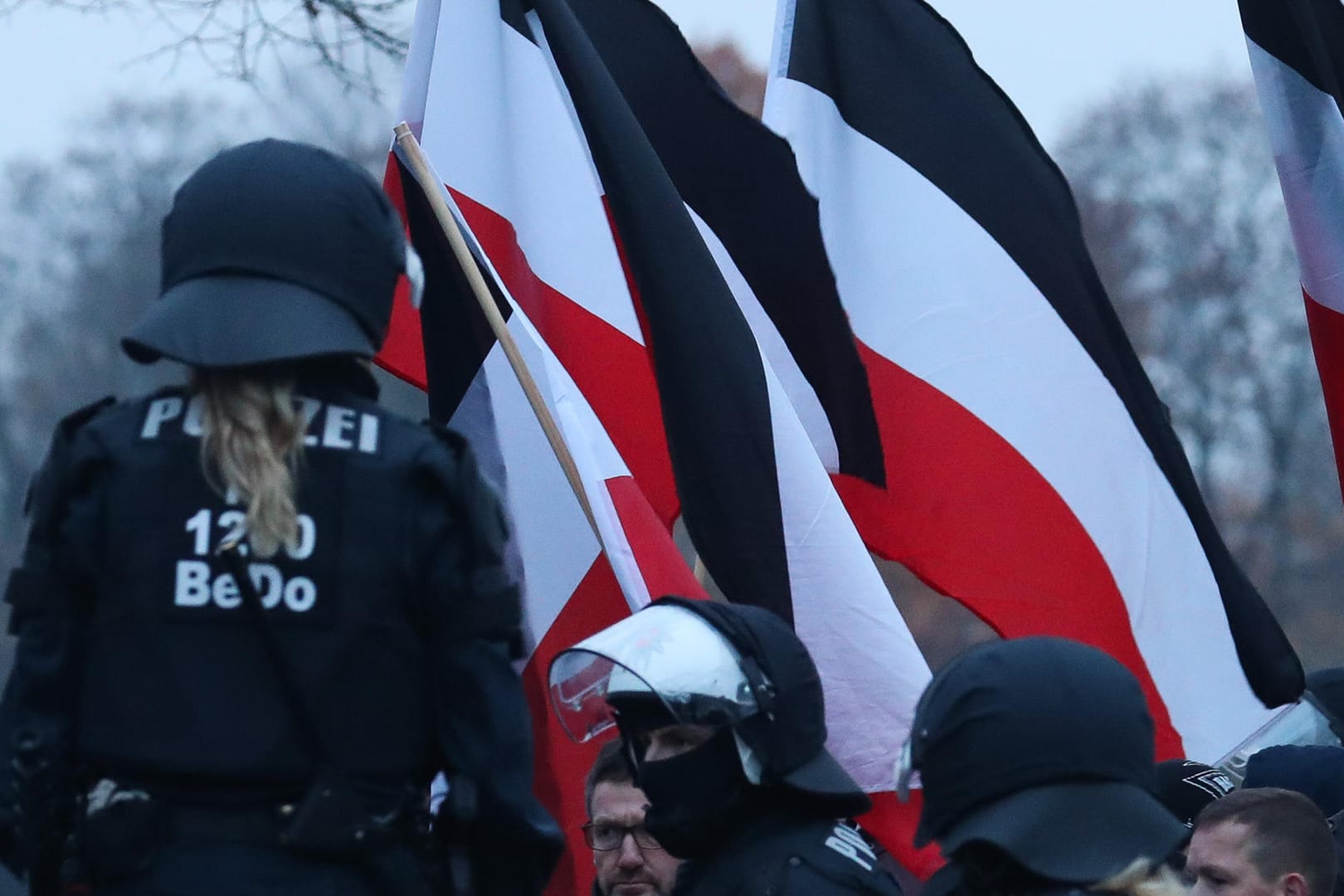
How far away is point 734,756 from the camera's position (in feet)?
11.3

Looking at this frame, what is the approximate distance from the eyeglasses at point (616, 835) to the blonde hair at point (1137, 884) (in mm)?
1886

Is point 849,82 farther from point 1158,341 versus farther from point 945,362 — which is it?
point 1158,341

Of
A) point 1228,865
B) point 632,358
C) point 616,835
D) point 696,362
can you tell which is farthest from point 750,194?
point 1228,865

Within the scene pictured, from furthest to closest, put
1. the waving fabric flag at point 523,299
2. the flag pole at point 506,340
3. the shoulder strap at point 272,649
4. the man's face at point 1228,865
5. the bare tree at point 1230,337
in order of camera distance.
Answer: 1. the bare tree at point 1230,337
2. the waving fabric flag at point 523,299
3. the flag pole at point 506,340
4. the man's face at point 1228,865
5. the shoulder strap at point 272,649

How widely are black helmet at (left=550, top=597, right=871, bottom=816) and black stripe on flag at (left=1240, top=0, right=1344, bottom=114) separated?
10.3 feet

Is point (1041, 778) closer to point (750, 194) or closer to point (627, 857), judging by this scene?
Result: point (627, 857)

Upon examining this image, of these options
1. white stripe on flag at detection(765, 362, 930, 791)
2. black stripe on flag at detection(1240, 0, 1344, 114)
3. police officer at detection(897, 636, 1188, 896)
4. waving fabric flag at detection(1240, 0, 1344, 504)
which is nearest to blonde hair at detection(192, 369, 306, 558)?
police officer at detection(897, 636, 1188, 896)

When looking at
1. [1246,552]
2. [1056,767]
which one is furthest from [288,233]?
[1246,552]

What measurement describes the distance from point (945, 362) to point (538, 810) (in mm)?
3458

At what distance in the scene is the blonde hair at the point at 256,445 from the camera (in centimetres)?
248

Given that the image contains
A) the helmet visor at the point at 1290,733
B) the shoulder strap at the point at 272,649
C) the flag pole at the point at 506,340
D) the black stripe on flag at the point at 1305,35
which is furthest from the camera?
the black stripe on flag at the point at 1305,35

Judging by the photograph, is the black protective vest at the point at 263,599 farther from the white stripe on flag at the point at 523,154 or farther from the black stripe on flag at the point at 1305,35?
the black stripe on flag at the point at 1305,35

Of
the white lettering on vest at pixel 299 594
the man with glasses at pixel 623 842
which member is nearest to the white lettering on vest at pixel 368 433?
the white lettering on vest at pixel 299 594

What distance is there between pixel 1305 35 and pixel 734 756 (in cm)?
342
